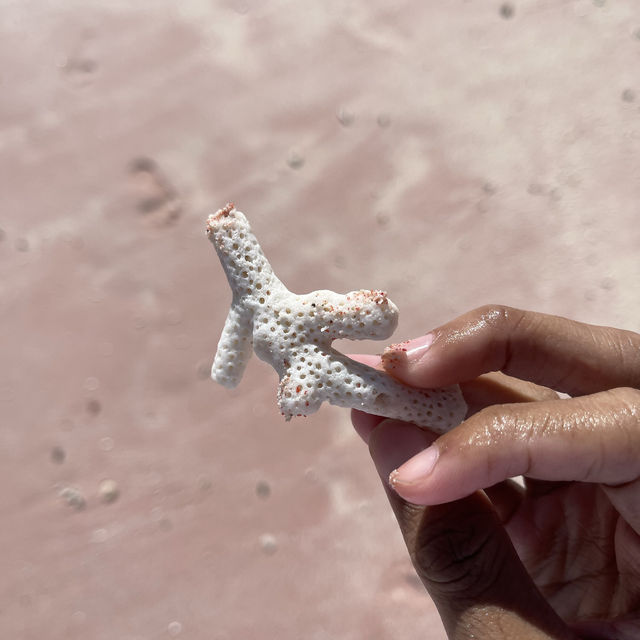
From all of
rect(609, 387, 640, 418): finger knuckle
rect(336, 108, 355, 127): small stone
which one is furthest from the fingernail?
rect(336, 108, 355, 127): small stone

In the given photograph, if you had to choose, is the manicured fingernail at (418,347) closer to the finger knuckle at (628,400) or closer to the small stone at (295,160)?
the finger knuckle at (628,400)

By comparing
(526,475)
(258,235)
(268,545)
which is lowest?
(268,545)

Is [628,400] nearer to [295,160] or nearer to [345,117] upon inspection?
[295,160]

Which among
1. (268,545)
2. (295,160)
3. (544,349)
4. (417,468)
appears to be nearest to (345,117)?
(295,160)

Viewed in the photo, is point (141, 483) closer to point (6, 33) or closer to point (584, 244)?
point (584, 244)

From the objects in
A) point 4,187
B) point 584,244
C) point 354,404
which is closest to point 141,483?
point 354,404

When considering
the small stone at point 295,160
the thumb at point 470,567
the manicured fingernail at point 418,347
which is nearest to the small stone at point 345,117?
the small stone at point 295,160

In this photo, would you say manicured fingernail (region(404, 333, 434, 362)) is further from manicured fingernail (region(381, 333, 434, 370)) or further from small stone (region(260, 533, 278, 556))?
small stone (region(260, 533, 278, 556))
